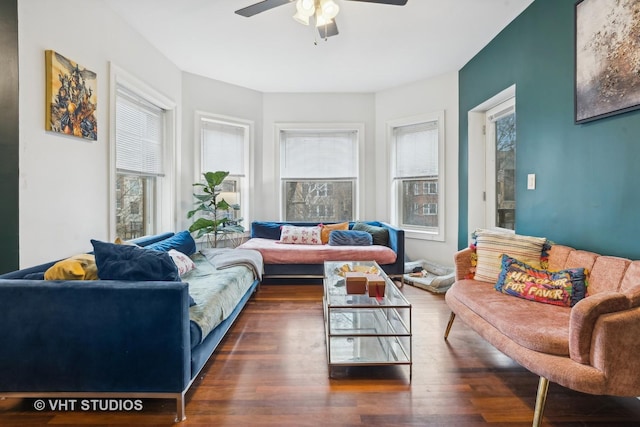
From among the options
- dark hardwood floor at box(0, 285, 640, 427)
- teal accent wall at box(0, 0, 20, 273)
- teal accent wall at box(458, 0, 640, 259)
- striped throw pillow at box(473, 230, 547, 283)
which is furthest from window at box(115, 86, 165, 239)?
teal accent wall at box(458, 0, 640, 259)

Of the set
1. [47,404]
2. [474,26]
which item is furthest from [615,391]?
[474,26]

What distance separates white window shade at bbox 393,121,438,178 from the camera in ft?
14.8

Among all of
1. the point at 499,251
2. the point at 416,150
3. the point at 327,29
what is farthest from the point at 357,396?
the point at 416,150

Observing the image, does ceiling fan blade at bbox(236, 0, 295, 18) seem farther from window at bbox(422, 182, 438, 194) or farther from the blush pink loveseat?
window at bbox(422, 182, 438, 194)

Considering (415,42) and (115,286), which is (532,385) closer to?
(115,286)

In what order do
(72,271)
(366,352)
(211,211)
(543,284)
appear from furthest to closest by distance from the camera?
(211,211)
(366,352)
(543,284)
(72,271)

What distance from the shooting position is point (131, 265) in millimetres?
1732

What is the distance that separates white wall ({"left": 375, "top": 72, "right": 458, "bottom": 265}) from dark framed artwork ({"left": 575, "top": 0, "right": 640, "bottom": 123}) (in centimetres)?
201

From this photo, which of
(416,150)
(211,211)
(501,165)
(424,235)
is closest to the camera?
(501,165)

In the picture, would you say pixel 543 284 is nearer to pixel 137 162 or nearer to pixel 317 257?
pixel 317 257

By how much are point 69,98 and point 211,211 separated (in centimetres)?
221

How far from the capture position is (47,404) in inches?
67.4

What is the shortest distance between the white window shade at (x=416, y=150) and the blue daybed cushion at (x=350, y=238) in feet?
3.97

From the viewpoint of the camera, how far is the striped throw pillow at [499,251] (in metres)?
2.38
